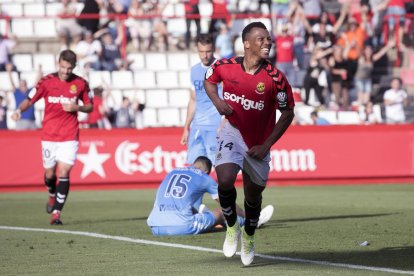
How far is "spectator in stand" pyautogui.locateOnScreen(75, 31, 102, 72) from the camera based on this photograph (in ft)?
90.8

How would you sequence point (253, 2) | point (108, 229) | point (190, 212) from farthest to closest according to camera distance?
1. point (253, 2)
2. point (108, 229)
3. point (190, 212)

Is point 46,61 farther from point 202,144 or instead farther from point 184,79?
point 202,144

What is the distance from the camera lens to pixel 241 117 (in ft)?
32.9

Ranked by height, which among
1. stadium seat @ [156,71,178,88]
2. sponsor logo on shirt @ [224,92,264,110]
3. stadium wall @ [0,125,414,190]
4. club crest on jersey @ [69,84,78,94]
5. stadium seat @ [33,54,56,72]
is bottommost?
stadium wall @ [0,125,414,190]

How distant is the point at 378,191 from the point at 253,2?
33.6ft

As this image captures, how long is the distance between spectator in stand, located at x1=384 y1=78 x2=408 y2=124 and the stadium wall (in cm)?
352

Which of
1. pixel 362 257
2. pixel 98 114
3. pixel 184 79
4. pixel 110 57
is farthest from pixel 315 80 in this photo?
pixel 362 257

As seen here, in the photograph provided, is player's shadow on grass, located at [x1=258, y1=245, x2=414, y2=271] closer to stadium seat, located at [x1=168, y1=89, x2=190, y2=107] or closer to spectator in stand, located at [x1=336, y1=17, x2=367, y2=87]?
stadium seat, located at [x1=168, y1=89, x2=190, y2=107]

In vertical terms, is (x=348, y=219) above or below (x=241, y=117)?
below

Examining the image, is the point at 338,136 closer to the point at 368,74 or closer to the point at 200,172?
the point at 368,74

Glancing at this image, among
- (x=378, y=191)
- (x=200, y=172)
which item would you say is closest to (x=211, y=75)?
(x=200, y=172)

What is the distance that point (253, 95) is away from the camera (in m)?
9.91

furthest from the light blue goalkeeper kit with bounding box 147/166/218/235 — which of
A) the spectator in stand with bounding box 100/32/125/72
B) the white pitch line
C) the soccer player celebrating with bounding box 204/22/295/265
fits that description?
the spectator in stand with bounding box 100/32/125/72

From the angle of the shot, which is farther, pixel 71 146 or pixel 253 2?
pixel 253 2
